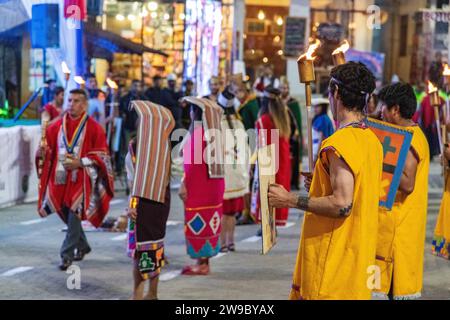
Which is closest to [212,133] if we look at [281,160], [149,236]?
[149,236]

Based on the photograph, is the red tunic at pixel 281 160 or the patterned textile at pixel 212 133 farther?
the red tunic at pixel 281 160

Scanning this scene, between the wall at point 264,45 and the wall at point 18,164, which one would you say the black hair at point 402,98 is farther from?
the wall at point 264,45

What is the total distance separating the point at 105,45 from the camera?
868 inches

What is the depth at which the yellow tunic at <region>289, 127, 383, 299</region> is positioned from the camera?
4.90m

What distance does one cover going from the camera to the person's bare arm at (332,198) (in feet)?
15.8

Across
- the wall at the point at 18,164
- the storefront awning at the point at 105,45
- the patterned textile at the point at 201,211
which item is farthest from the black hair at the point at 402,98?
the storefront awning at the point at 105,45

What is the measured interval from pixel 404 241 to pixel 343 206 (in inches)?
66.0

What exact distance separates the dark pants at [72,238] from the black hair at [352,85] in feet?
17.3

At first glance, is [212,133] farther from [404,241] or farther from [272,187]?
[272,187]

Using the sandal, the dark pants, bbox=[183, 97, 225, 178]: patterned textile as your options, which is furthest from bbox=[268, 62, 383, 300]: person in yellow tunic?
the dark pants

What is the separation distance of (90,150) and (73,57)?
5.47m

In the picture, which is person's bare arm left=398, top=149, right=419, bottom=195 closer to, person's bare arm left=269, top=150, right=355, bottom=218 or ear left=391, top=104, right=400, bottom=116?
ear left=391, top=104, right=400, bottom=116


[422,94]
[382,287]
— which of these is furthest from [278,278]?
[422,94]

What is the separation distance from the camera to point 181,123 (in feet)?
68.1
